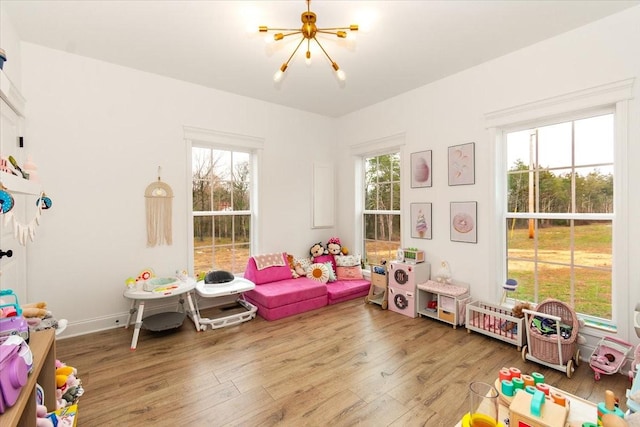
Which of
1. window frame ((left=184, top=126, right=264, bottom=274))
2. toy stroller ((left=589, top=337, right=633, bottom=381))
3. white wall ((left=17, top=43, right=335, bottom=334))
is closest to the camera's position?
toy stroller ((left=589, top=337, right=633, bottom=381))

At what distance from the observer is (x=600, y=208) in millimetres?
2484

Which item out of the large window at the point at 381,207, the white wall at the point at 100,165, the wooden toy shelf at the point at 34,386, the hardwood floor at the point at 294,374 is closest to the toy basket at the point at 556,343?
the hardwood floor at the point at 294,374

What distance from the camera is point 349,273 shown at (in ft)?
14.2

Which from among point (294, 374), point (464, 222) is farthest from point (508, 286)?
point (294, 374)

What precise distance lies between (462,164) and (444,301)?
1.52m

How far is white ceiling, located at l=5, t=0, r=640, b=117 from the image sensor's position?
221 centimetres

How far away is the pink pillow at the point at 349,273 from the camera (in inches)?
171

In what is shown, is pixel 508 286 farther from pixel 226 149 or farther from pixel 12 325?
pixel 226 149

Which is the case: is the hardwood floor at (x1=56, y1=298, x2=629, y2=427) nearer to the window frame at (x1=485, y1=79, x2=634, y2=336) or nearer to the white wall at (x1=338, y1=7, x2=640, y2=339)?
the window frame at (x1=485, y1=79, x2=634, y2=336)

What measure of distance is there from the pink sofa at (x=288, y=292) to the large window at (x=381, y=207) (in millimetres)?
595

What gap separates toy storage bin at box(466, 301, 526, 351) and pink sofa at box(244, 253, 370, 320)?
5.02ft

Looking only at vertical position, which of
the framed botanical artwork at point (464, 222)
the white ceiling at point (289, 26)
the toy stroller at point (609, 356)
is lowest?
the toy stroller at point (609, 356)

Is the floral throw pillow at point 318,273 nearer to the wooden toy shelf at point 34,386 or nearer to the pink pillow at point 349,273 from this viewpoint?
the pink pillow at point 349,273

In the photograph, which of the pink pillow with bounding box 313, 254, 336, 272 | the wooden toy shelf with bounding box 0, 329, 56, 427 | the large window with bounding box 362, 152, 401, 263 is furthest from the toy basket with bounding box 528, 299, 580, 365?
the wooden toy shelf with bounding box 0, 329, 56, 427
